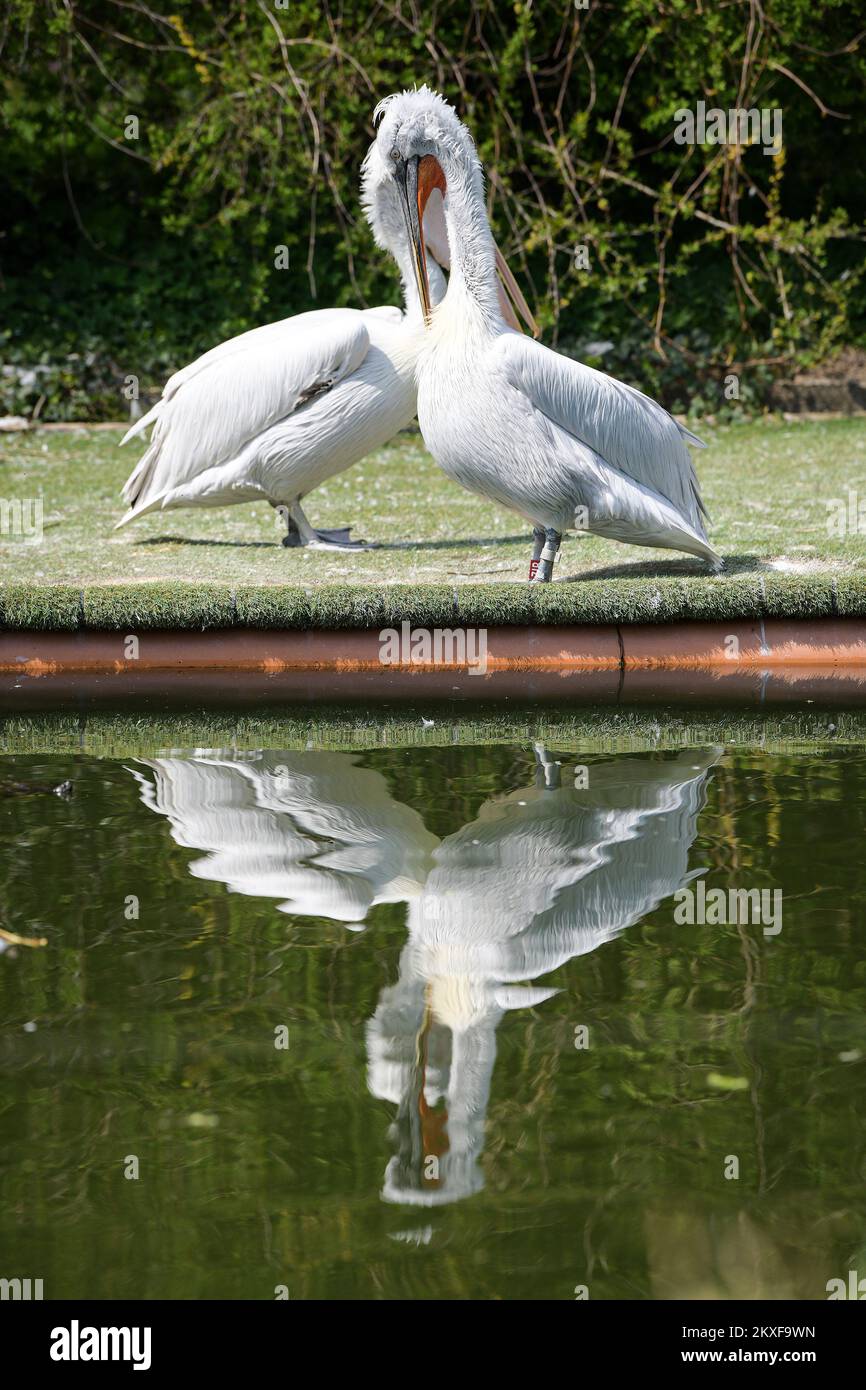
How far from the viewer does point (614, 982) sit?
2.62m

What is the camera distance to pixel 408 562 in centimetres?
593

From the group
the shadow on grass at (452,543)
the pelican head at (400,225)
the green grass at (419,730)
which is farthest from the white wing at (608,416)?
the shadow on grass at (452,543)

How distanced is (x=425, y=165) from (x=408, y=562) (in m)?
1.43

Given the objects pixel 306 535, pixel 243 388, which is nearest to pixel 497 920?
pixel 243 388

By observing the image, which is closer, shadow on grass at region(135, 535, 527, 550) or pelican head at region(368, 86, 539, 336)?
pelican head at region(368, 86, 539, 336)

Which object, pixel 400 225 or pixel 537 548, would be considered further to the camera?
pixel 400 225

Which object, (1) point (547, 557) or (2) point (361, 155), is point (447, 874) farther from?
(2) point (361, 155)

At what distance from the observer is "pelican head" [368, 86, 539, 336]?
5.17 meters

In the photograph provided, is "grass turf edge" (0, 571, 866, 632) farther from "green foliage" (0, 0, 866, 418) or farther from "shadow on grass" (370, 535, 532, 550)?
"green foliage" (0, 0, 866, 418)

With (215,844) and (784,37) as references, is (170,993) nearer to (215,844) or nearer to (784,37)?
(215,844)

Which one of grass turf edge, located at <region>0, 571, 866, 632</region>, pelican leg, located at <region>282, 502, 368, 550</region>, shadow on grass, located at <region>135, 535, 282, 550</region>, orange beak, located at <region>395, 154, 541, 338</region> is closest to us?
grass turf edge, located at <region>0, 571, 866, 632</region>

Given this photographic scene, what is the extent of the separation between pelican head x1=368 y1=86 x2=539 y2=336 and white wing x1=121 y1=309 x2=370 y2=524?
0.37 metres

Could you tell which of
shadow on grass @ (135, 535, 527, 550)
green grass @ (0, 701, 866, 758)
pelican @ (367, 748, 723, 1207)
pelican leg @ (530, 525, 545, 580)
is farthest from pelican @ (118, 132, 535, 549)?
pelican @ (367, 748, 723, 1207)
